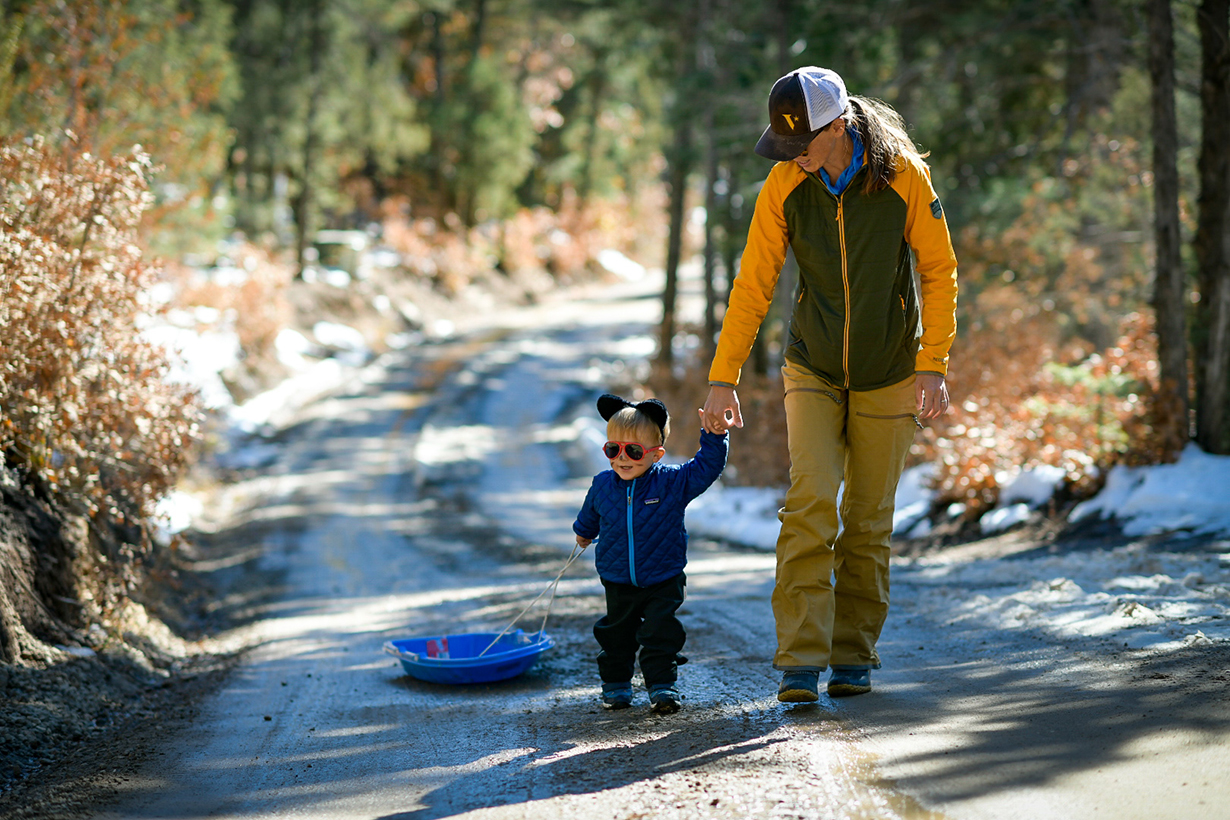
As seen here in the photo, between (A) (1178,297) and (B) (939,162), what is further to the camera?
(B) (939,162)

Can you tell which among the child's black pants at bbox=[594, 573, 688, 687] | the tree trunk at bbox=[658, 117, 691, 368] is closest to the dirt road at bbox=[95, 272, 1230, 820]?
the child's black pants at bbox=[594, 573, 688, 687]

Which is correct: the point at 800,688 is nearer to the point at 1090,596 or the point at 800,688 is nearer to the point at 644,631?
the point at 644,631

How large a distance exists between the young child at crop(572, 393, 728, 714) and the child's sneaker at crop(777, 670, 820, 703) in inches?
17.9

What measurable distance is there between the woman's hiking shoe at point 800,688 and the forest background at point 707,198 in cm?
232

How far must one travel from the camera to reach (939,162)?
15.8 metres

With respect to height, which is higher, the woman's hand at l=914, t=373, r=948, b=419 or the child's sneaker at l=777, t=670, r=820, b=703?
the woman's hand at l=914, t=373, r=948, b=419

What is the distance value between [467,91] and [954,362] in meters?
27.2

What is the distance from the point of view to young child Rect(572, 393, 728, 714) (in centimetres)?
415

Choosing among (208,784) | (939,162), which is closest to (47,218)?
(208,784)

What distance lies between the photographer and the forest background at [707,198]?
6.54 m

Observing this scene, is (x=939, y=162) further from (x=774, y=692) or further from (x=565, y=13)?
(x=774, y=692)

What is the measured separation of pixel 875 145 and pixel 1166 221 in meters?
6.37

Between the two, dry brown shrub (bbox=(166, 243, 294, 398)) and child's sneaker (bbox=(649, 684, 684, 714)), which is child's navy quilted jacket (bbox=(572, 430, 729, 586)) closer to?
child's sneaker (bbox=(649, 684, 684, 714))

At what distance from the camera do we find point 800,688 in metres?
3.90
